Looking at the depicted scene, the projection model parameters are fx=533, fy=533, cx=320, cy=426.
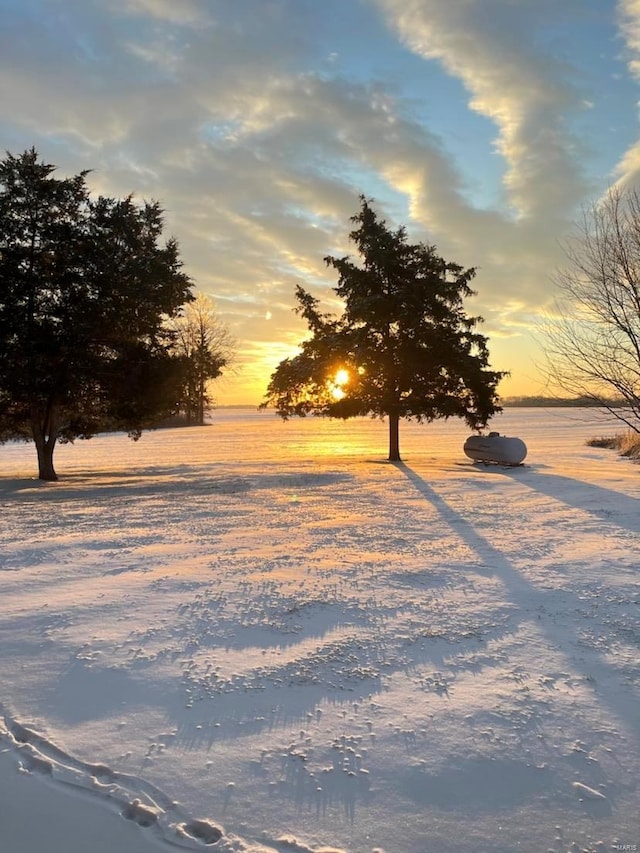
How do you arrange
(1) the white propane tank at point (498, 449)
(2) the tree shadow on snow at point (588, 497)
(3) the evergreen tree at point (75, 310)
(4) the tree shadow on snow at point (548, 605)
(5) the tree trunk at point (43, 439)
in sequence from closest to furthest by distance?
(4) the tree shadow on snow at point (548, 605), (2) the tree shadow on snow at point (588, 497), (3) the evergreen tree at point (75, 310), (5) the tree trunk at point (43, 439), (1) the white propane tank at point (498, 449)

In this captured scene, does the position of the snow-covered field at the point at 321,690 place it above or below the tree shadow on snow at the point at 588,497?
below

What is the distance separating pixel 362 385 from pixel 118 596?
1437cm

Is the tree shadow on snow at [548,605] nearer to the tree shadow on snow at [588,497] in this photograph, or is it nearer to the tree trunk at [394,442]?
the tree shadow on snow at [588,497]

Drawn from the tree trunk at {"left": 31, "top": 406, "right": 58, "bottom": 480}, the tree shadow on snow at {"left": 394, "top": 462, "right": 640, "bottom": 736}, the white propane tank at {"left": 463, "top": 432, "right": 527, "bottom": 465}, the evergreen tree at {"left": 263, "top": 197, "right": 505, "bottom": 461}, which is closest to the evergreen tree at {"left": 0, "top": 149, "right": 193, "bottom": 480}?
the tree trunk at {"left": 31, "top": 406, "right": 58, "bottom": 480}

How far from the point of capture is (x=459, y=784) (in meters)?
2.61

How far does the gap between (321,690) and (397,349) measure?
15.9 m

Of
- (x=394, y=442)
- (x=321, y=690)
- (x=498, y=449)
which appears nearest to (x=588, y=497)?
(x=498, y=449)

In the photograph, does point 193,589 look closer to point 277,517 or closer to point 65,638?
point 65,638

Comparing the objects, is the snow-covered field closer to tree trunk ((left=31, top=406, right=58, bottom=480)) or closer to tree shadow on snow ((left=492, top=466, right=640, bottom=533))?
tree shadow on snow ((left=492, top=466, right=640, bottom=533))

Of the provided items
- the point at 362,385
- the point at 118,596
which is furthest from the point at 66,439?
the point at 118,596

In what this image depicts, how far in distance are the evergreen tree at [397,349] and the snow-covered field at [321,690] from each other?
35.9 ft

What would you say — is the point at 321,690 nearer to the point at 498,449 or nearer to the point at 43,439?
the point at 498,449

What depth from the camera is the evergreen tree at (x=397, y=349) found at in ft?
59.7

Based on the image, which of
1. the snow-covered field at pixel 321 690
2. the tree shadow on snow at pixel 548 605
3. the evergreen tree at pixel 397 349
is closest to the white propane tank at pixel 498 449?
the evergreen tree at pixel 397 349
